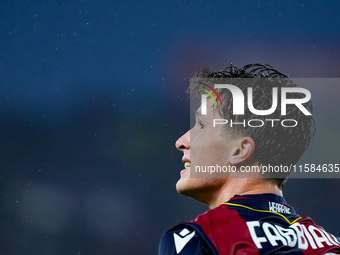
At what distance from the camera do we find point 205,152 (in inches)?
75.0

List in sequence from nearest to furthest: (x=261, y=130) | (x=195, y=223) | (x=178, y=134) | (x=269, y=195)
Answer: (x=195, y=223) < (x=269, y=195) < (x=261, y=130) < (x=178, y=134)

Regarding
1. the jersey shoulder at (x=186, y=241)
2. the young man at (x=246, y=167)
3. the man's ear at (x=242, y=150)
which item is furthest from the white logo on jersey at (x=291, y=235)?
the man's ear at (x=242, y=150)

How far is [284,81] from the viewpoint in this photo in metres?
A: 2.09

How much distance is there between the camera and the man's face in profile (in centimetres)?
188

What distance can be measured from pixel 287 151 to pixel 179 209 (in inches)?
463

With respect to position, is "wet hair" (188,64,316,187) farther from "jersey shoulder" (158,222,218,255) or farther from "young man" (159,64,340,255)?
"jersey shoulder" (158,222,218,255)

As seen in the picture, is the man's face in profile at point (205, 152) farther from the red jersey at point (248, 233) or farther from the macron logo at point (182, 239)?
the macron logo at point (182, 239)

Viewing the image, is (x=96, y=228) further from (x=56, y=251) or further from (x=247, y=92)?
(x=247, y=92)

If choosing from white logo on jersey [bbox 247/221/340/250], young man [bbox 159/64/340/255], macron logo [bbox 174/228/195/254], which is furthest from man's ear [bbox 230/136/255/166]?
macron logo [bbox 174/228/195/254]

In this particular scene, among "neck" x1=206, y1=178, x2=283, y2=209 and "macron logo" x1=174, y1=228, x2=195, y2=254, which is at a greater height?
"neck" x1=206, y1=178, x2=283, y2=209

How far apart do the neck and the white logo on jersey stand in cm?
18

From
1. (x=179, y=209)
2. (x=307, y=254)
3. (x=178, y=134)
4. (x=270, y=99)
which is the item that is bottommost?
(x=179, y=209)

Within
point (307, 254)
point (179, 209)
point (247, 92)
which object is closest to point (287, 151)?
point (247, 92)

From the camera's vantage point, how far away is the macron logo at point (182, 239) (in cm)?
151
